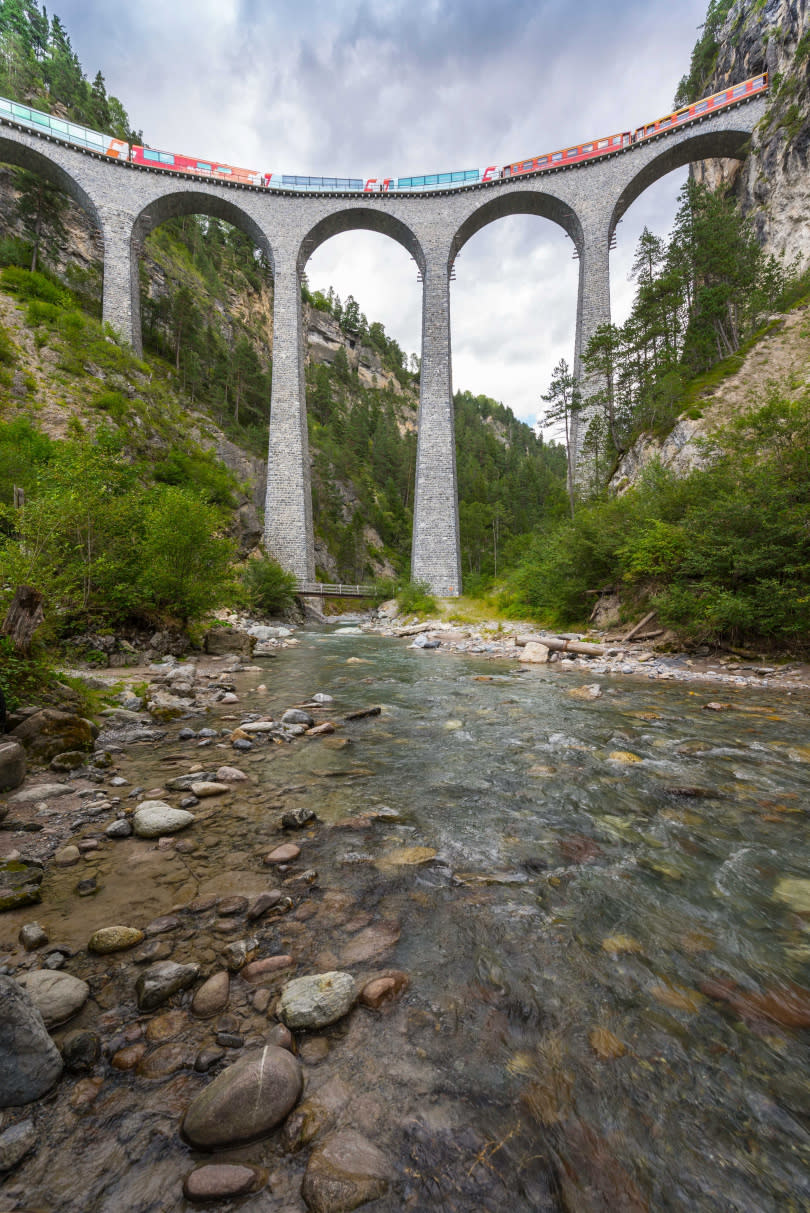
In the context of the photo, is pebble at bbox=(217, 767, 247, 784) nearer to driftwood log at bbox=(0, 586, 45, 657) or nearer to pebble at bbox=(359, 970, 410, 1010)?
pebble at bbox=(359, 970, 410, 1010)

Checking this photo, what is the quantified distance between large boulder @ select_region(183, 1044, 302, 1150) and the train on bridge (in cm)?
3714

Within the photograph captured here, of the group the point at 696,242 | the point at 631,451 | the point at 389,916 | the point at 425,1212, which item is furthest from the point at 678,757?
the point at 696,242

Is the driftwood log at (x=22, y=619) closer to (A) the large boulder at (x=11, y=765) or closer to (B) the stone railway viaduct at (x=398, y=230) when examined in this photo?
(A) the large boulder at (x=11, y=765)

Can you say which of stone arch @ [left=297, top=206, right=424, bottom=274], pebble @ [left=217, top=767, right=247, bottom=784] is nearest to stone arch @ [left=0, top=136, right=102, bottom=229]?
stone arch @ [left=297, top=206, right=424, bottom=274]

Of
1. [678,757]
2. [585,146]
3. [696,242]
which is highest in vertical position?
[585,146]

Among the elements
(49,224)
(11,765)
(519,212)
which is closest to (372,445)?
(519,212)

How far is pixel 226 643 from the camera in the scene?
10.2 metres

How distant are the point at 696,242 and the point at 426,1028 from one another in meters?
31.1

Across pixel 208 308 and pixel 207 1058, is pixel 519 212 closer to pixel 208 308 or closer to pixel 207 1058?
pixel 208 308

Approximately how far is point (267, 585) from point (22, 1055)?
22.2m

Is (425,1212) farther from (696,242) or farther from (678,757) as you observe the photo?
(696,242)

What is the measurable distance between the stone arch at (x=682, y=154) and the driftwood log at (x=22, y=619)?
34.3m

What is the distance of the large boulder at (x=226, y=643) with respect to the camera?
9.94 metres

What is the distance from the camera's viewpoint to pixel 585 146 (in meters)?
25.9
